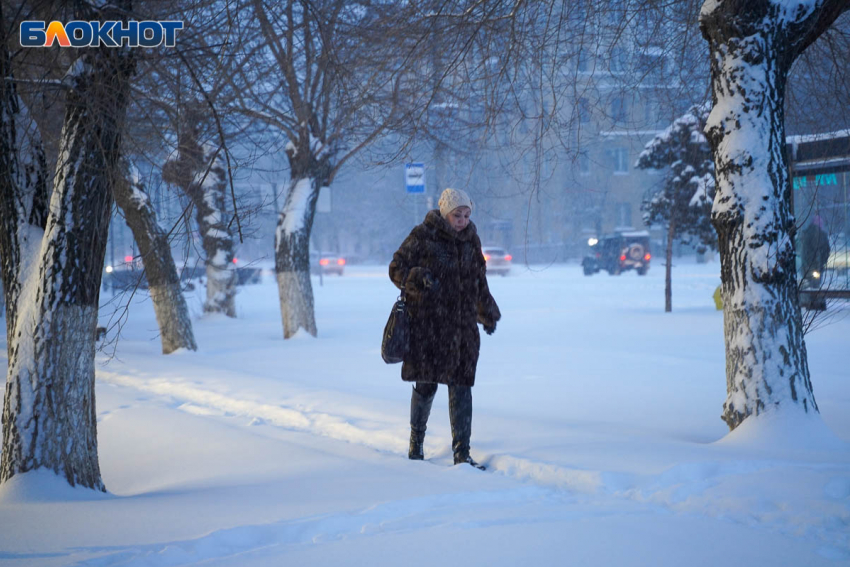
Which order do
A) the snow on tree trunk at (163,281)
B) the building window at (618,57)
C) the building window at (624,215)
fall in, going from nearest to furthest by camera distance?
1. the building window at (618,57)
2. the snow on tree trunk at (163,281)
3. the building window at (624,215)

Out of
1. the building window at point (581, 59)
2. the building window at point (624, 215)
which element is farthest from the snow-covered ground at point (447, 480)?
the building window at point (624, 215)

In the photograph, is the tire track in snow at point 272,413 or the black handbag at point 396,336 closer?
the black handbag at point 396,336

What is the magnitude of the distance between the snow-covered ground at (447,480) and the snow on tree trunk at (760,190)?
0.37 meters

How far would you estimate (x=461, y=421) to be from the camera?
16.4ft

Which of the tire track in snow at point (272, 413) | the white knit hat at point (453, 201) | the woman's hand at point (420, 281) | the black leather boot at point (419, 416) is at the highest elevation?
the white knit hat at point (453, 201)

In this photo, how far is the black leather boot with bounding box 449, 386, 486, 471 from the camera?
5008mm

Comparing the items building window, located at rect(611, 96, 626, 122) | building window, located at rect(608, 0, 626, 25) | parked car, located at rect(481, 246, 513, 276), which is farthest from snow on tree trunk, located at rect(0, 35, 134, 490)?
parked car, located at rect(481, 246, 513, 276)

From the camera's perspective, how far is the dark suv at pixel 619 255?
33.9 m

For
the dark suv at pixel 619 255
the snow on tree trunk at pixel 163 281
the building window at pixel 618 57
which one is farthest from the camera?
the dark suv at pixel 619 255

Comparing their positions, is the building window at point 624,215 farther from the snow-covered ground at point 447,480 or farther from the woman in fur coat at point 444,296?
the woman in fur coat at point 444,296

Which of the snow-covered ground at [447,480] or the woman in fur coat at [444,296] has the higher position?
the woman in fur coat at [444,296]

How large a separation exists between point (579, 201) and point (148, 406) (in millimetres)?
42370

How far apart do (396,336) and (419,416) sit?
68 cm

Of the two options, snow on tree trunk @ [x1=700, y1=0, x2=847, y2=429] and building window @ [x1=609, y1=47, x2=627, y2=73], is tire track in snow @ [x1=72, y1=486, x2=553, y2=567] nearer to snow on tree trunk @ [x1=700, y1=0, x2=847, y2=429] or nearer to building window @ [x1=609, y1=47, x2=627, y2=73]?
snow on tree trunk @ [x1=700, y1=0, x2=847, y2=429]
